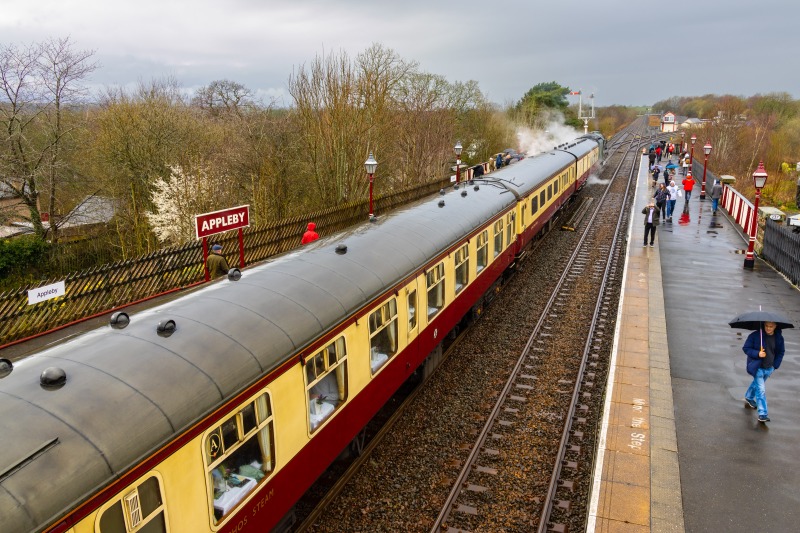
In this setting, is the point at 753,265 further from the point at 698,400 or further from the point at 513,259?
the point at 698,400

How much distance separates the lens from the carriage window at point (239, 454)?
492 cm

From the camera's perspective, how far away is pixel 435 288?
10375 mm

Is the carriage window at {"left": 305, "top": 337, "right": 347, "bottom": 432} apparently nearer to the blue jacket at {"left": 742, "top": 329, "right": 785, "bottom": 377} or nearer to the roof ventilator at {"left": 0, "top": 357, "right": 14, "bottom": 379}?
the roof ventilator at {"left": 0, "top": 357, "right": 14, "bottom": 379}

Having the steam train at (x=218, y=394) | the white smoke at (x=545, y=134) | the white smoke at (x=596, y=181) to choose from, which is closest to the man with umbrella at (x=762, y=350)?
the steam train at (x=218, y=394)

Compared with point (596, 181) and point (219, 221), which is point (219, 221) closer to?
point (219, 221)

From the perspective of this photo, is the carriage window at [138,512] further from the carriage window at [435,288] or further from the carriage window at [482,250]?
the carriage window at [482,250]

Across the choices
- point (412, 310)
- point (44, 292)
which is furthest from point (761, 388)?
point (44, 292)

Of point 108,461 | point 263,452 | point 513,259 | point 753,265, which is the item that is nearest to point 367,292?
point 263,452

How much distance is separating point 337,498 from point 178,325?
3.49m

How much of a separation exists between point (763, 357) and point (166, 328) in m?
8.46

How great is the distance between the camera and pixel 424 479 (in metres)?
7.87

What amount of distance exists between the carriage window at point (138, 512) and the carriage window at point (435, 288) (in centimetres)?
621

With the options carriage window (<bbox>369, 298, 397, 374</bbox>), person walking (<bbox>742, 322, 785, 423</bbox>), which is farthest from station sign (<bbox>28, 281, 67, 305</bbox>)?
person walking (<bbox>742, 322, 785, 423</bbox>)

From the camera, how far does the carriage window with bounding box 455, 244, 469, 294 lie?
1160 centimetres
